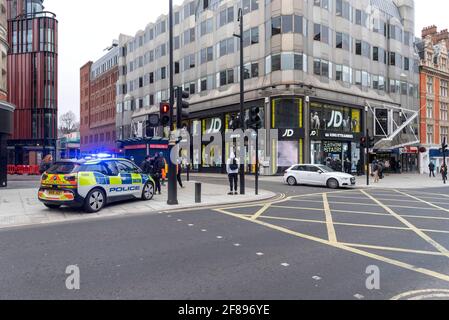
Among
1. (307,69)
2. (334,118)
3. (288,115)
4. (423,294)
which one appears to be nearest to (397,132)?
(334,118)

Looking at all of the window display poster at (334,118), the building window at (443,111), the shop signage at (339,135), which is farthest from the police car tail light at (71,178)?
the building window at (443,111)

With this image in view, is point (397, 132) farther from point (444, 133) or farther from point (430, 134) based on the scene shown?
point (444, 133)

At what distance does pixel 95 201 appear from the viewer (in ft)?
33.4

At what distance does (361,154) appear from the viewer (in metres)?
34.5

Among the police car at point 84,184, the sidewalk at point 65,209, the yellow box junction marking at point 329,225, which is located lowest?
the yellow box junction marking at point 329,225

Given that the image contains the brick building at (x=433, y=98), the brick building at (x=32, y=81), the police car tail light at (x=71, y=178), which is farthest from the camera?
the brick building at (x=32, y=81)

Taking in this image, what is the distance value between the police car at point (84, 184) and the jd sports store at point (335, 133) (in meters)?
20.1

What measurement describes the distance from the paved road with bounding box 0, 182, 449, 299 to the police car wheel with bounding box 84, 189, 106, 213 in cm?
138

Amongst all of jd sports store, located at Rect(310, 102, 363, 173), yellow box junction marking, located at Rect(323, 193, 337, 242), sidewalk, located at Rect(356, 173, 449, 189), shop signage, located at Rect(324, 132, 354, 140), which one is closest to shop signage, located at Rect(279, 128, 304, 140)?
jd sports store, located at Rect(310, 102, 363, 173)

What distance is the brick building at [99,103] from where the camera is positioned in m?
64.4

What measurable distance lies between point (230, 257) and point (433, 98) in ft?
160

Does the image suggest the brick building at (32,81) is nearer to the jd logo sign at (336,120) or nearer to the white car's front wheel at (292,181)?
the jd logo sign at (336,120)

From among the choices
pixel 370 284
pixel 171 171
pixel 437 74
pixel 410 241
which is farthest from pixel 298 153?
pixel 437 74

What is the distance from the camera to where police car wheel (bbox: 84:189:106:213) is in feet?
32.6
